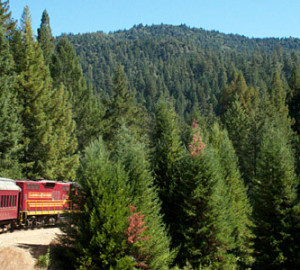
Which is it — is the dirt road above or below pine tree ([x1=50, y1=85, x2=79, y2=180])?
below

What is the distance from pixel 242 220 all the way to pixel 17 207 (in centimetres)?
2345

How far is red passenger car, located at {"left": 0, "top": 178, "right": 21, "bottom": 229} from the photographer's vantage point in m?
25.5

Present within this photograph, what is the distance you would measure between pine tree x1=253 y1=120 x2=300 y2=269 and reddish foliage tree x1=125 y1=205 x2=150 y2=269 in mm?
9286

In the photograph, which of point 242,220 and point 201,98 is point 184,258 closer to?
point 242,220

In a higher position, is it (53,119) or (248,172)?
(53,119)

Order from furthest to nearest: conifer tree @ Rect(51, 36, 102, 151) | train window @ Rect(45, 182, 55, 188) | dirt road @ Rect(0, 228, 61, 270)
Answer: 1. conifer tree @ Rect(51, 36, 102, 151)
2. train window @ Rect(45, 182, 55, 188)
3. dirt road @ Rect(0, 228, 61, 270)

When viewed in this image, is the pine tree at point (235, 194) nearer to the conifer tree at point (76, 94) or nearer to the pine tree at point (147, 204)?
the pine tree at point (147, 204)

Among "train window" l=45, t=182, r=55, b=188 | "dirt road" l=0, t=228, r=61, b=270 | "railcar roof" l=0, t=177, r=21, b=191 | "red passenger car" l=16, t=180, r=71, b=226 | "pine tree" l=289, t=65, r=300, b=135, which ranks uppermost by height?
"pine tree" l=289, t=65, r=300, b=135

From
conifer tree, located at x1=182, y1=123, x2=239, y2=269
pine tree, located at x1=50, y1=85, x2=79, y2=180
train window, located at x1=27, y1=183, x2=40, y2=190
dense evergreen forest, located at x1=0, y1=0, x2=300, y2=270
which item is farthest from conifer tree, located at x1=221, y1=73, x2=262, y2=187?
train window, located at x1=27, y1=183, x2=40, y2=190

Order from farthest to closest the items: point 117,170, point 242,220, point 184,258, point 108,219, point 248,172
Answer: point 248,172
point 242,220
point 184,258
point 117,170
point 108,219

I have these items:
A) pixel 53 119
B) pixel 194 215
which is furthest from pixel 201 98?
pixel 194 215

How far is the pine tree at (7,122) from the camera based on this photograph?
32.9 m

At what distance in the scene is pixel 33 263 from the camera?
20359 mm

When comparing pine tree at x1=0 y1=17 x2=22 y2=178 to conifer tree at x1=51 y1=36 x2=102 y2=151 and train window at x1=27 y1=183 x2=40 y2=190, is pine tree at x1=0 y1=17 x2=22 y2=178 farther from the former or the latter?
conifer tree at x1=51 y1=36 x2=102 y2=151
